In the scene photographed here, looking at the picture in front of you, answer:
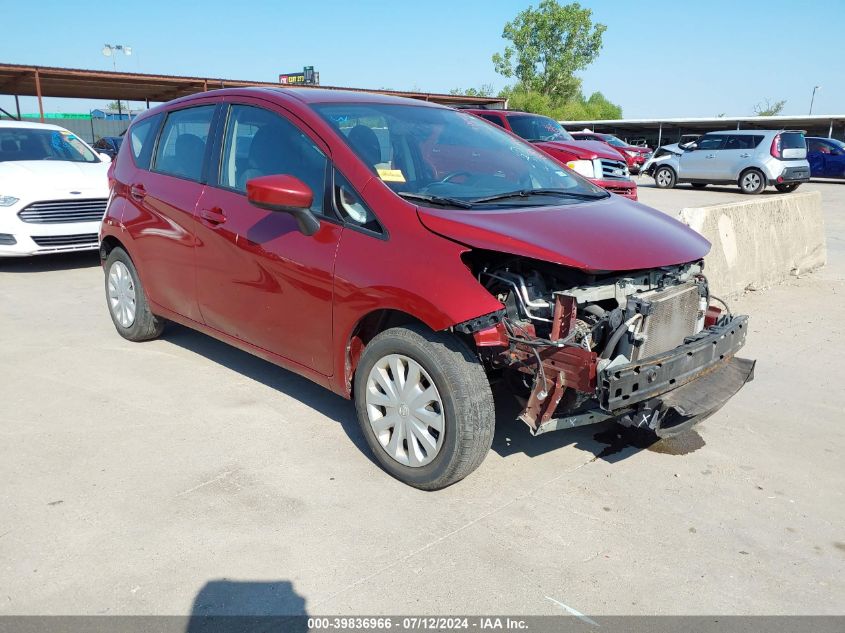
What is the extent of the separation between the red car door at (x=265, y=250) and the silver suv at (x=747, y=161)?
60.4 ft

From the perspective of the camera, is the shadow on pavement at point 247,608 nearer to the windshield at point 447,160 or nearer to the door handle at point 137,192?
the windshield at point 447,160

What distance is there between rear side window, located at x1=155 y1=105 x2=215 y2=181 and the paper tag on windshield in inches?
59.7

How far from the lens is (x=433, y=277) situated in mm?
3203

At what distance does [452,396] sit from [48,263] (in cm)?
789

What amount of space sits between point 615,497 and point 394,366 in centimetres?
125

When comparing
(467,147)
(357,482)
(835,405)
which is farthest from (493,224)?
(835,405)

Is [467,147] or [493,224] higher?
[467,147]

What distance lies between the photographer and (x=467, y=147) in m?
4.23

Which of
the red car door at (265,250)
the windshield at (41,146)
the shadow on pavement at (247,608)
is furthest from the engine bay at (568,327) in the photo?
the windshield at (41,146)

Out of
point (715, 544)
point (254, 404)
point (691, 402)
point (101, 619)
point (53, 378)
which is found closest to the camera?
point (101, 619)

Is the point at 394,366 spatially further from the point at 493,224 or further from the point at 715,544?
the point at 715,544

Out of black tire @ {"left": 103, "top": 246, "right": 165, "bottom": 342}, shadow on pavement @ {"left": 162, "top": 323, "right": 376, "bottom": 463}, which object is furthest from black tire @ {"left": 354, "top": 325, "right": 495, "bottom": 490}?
black tire @ {"left": 103, "top": 246, "right": 165, "bottom": 342}

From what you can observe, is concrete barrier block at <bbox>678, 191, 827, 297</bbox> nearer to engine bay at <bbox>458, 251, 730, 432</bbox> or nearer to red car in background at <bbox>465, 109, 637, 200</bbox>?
red car in background at <bbox>465, 109, 637, 200</bbox>

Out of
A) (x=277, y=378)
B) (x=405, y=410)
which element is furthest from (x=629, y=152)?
(x=405, y=410)
